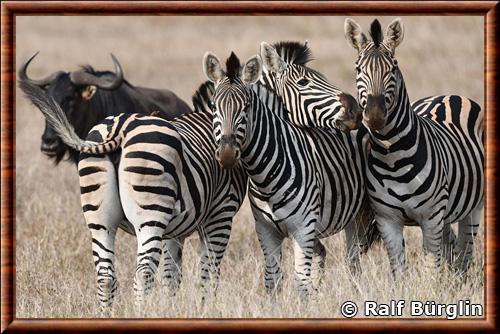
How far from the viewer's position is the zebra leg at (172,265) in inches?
274

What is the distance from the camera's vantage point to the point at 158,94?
11.8 metres

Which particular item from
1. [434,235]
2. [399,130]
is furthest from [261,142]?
[434,235]

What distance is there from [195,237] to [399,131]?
3133 mm

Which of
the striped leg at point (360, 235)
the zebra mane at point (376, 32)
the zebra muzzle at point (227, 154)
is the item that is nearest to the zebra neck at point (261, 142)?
the zebra muzzle at point (227, 154)

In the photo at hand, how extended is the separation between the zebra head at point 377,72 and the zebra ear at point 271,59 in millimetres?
709

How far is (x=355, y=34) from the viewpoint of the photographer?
267 inches

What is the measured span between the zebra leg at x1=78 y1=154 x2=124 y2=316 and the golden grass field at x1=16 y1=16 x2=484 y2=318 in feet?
1.08

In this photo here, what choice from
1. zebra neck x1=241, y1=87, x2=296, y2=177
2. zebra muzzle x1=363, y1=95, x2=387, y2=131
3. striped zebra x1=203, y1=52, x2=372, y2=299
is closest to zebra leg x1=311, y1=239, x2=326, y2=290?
striped zebra x1=203, y1=52, x2=372, y2=299

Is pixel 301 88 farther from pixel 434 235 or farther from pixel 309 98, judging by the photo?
pixel 434 235

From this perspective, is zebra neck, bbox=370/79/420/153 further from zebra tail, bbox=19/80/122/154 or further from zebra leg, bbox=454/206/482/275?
zebra tail, bbox=19/80/122/154

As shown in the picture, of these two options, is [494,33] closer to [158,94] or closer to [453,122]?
[453,122]

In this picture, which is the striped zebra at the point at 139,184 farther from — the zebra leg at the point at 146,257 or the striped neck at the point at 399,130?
the striped neck at the point at 399,130

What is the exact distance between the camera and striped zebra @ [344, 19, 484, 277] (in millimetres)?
6523
